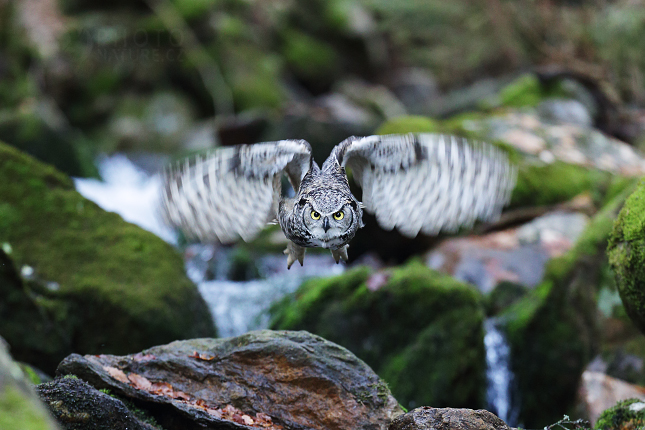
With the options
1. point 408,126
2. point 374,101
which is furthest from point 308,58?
point 408,126

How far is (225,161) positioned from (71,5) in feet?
49.7

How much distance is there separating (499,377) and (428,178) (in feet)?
9.69

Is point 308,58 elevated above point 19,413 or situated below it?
above

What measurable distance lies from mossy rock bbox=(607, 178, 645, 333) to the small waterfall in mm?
2288

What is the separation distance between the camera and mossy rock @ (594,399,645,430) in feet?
11.7

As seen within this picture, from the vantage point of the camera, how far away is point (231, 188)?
393 centimetres

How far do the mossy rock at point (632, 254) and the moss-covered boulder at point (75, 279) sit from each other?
12.0ft

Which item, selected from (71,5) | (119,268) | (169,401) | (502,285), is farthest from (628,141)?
(71,5)

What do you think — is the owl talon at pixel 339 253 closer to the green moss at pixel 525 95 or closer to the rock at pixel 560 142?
the rock at pixel 560 142

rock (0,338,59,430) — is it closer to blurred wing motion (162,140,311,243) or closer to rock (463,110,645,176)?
blurred wing motion (162,140,311,243)

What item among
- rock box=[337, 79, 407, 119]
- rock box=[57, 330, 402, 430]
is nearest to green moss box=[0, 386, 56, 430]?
rock box=[57, 330, 402, 430]

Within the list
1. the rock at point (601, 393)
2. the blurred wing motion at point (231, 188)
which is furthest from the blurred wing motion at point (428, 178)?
the rock at point (601, 393)

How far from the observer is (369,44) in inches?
775

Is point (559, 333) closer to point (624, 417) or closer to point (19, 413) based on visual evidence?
point (624, 417)
